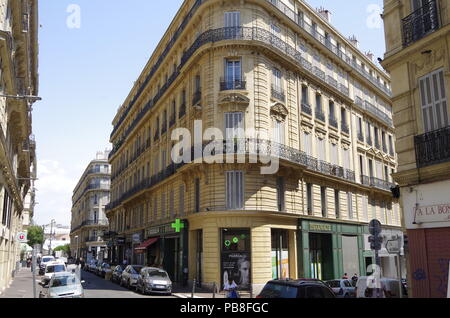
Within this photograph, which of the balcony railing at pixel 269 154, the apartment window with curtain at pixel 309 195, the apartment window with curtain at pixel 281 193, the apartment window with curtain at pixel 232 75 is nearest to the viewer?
the balcony railing at pixel 269 154

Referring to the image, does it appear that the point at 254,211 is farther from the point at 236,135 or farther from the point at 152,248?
the point at 152,248

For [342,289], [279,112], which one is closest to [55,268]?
[279,112]

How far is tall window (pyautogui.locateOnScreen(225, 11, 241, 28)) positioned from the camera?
27078mm

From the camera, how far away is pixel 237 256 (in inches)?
960

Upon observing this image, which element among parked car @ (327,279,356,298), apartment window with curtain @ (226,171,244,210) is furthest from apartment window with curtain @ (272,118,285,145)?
parked car @ (327,279,356,298)

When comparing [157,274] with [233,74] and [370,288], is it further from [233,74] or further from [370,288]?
[370,288]

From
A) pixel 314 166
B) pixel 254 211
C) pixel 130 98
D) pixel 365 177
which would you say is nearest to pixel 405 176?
pixel 254 211

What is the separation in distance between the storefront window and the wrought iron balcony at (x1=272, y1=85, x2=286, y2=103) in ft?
29.3

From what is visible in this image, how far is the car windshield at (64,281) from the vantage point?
59.6 feet

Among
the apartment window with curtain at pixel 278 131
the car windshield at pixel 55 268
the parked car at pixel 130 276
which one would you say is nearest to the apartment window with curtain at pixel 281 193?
the apartment window with curtain at pixel 278 131

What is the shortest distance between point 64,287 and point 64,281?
484 mm

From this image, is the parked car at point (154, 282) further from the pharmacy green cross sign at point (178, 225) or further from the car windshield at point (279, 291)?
the car windshield at point (279, 291)

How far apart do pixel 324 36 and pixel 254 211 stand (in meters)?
17.5

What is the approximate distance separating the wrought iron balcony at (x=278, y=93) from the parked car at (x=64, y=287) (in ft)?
52.8
